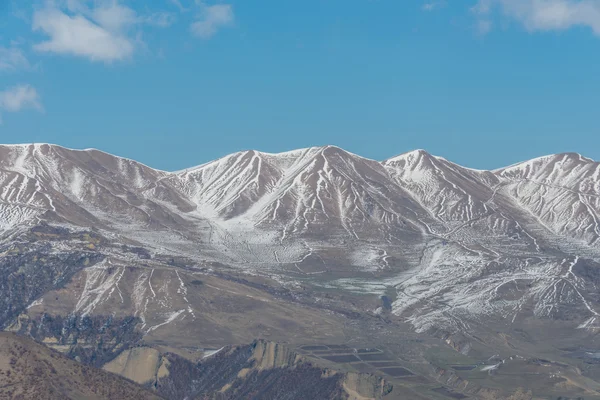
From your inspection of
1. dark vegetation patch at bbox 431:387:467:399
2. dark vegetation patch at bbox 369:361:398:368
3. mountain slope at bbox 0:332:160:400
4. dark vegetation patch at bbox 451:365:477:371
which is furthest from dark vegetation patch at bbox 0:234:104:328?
mountain slope at bbox 0:332:160:400

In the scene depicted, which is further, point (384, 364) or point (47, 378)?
point (384, 364)

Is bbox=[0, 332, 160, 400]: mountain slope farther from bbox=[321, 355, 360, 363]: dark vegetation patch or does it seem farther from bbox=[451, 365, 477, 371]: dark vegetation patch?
bbox=[451, 365, 477, 371]: dark vegetation patch

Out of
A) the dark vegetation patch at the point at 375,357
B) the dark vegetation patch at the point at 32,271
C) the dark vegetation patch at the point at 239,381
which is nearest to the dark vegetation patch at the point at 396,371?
the dark vegetation patch at the point at 375,357

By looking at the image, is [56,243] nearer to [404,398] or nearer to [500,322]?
[500,322]

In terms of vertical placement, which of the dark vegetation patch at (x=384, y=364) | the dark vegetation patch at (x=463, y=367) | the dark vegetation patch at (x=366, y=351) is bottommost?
the dark vegetation patch at (x=384, y=364)

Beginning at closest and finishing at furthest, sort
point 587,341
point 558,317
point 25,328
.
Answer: point 25,328 < point 587,341 < point 558,317

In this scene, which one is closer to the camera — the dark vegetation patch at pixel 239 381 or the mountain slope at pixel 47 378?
the mountain slope at pixel 47 378

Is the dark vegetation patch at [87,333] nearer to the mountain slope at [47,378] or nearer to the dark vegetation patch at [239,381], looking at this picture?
the dark vegetation patch at [239,381]

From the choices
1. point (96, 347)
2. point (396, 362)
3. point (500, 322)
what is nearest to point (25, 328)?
point (96, 347)

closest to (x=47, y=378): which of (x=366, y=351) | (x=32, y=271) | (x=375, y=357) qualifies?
(x=375, y=357)

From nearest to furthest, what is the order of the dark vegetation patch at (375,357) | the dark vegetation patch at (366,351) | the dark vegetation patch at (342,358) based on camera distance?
the dark vegetation patch at (342,358) → the dark vegetation patch at (375,357) → the dark vegetation patch at (366,351)

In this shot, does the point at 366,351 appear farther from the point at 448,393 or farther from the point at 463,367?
the point at 448,393
